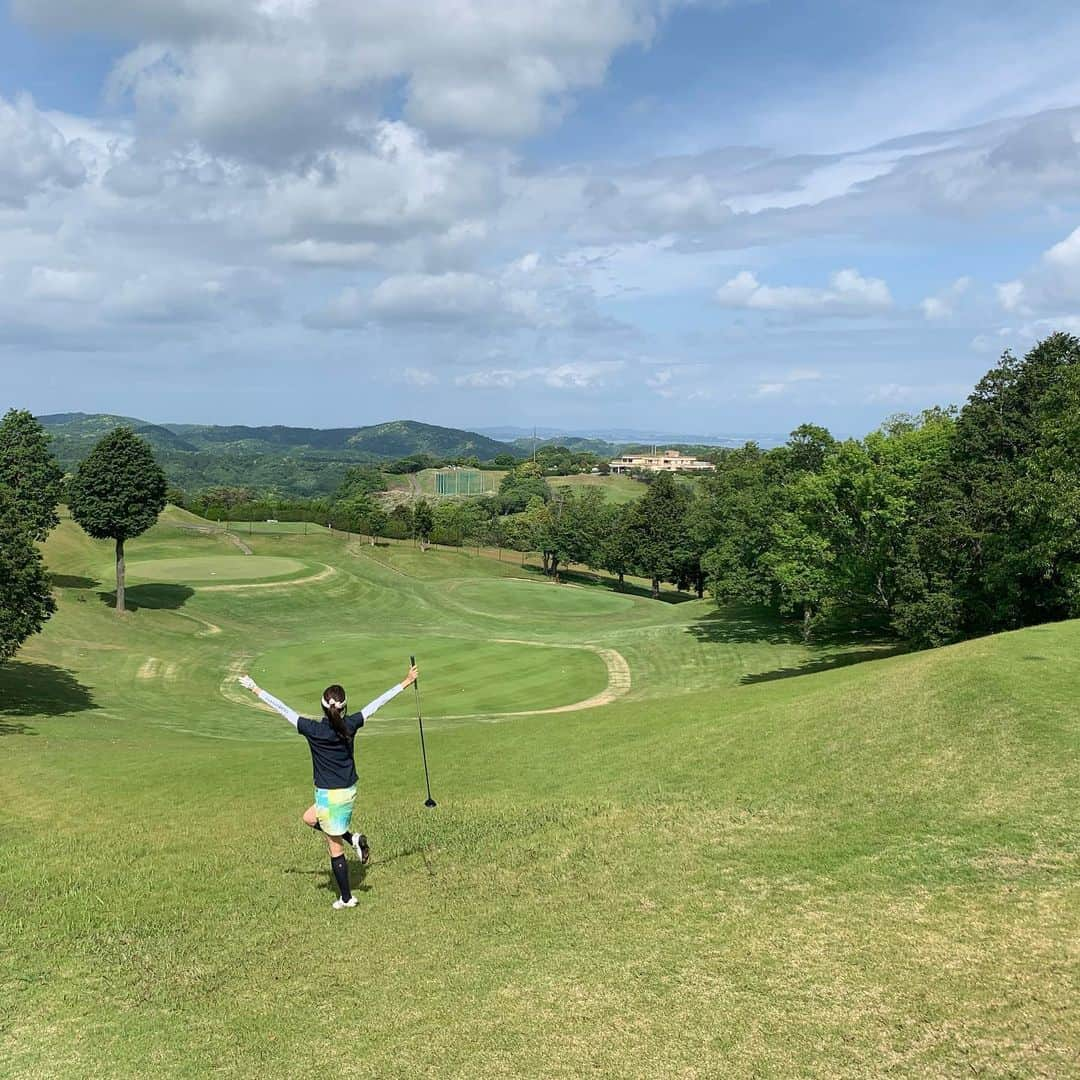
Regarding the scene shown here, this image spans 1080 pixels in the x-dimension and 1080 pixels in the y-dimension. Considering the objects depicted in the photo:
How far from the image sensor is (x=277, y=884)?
12.5 metres

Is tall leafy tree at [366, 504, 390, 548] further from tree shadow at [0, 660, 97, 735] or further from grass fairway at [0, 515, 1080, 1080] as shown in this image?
grass fairway at [0, 515, 1080, 1080]

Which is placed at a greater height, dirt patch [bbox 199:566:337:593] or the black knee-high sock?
the black knee-high sock

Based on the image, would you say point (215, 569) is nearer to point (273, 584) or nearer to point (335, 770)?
point (273, 584)

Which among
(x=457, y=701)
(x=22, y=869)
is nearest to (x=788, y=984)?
(x=22, y=869)

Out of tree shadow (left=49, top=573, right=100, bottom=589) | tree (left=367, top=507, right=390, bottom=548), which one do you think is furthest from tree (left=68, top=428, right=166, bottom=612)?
tree (left=367, top=507, right=390, bottom=548)

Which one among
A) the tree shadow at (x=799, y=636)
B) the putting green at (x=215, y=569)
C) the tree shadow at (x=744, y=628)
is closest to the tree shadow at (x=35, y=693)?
the tree shadow at (x=799, y=636)

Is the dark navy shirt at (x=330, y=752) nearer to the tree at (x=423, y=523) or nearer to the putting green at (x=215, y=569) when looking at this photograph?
the putting green at (x=215, y=569)

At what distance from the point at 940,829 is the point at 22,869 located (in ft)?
48.7

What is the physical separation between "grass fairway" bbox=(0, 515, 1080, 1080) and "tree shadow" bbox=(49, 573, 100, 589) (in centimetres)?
4696

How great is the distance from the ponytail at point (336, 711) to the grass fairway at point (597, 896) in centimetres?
265

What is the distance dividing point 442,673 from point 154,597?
3258 cm

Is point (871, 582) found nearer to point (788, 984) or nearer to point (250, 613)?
point (788, 984)

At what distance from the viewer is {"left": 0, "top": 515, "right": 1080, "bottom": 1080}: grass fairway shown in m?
7.91

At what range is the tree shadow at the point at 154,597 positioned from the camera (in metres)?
62.2
